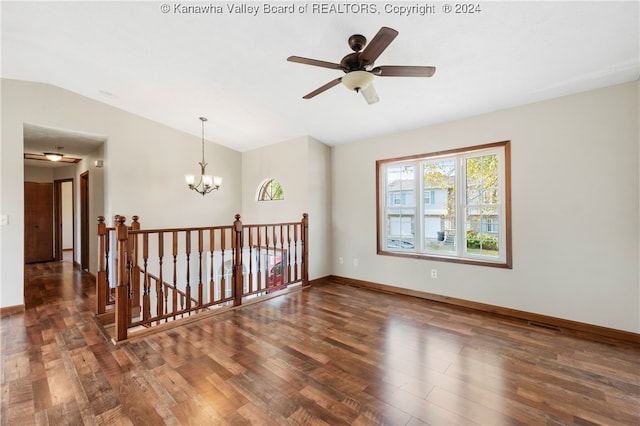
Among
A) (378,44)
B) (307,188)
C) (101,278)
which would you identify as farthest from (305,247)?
(378,44)

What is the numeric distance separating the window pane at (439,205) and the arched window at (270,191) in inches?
109

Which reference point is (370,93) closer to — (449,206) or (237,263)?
(449,206)

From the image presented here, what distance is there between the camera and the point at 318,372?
7.09ft

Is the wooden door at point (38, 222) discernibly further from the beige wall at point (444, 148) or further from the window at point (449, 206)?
the window at point (449, 206)

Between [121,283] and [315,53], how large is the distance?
115 inches

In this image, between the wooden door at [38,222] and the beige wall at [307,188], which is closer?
the beige wall at [307,188]

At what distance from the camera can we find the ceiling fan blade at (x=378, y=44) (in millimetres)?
1651

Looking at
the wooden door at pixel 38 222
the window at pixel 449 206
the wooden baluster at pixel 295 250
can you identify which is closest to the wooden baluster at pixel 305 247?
the wooden baluster at pixel 295 250

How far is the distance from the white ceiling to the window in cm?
62

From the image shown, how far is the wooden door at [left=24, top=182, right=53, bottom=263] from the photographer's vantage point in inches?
263

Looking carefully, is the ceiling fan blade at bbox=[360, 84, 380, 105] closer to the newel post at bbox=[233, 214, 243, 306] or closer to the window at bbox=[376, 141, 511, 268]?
the window at bbox=[376, 141, 511, 268]

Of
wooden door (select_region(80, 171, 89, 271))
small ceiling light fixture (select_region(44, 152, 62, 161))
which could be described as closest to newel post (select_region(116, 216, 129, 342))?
wooden door (select_region(80, 171, 89, 271))

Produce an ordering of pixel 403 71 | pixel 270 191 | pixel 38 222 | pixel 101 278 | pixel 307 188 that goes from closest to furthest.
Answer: pixel 403 71, pixel 101 278, pixel 307 188, pixel 270 191, pixel 38 222

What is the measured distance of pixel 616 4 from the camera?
6.19ft
